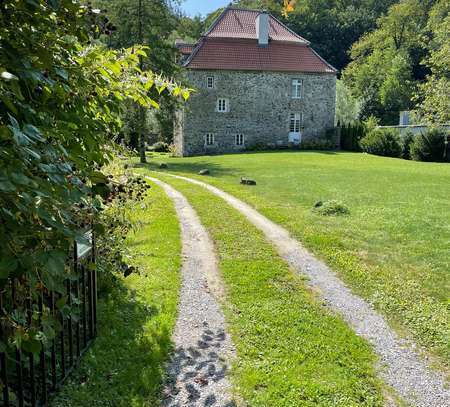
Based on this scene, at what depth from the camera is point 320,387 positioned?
12.8ft

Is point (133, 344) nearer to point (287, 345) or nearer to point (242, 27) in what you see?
point (287, 345)

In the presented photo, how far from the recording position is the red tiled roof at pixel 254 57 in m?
37.2

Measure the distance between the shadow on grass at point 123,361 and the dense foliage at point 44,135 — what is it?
135 centimetres

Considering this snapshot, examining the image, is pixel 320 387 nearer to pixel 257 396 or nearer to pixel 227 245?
pixel 257 396

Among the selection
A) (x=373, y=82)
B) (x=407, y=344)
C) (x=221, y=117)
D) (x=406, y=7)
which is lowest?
(x=407, y=344)

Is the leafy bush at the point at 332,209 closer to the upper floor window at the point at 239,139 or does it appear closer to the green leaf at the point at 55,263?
the green leaf at the point at 55,263

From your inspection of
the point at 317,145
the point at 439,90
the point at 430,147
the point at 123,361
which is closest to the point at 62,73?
the point at 123,361

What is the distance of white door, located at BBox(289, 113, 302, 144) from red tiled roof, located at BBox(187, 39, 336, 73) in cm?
396

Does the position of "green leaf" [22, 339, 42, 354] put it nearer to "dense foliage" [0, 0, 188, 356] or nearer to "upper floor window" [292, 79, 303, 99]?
"dense foliage" [0, 0, 188, 356]

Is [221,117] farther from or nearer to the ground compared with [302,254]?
farther from the ground

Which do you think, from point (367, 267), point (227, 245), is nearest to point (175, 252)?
point (227, 245)

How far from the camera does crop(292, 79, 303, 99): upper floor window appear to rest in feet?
129

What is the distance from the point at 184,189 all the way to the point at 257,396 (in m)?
12.4

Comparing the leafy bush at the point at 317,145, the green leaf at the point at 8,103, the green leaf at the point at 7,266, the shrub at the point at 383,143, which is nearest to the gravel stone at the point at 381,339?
the green leaf at the point at 7,266
